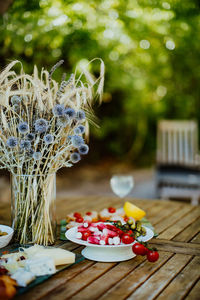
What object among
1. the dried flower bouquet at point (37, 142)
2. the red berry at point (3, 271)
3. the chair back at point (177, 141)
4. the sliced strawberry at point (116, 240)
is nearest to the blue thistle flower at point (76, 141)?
the dried flower bouquet at point (37, 142)

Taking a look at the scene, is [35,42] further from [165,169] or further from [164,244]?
[164,244]

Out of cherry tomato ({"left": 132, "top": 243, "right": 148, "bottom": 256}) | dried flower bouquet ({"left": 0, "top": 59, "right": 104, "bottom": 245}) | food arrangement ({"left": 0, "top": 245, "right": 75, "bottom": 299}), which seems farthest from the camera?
dried flower bouquet ({"left": 0, "top": 59, "right": 104, "bottom": 245})

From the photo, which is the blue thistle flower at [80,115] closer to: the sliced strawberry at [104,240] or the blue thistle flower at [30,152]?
the blue thistle flower at [30,152]

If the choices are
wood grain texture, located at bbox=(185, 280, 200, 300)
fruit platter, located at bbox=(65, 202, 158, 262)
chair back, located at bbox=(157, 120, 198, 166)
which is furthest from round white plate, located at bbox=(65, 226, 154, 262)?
chair back, located at bbox=(157, 120, 198, 166)

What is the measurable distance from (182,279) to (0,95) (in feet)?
2.85

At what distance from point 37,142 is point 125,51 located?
4969 millimetres

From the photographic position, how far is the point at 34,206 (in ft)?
4.51

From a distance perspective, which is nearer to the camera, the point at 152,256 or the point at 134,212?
the point at 152,256

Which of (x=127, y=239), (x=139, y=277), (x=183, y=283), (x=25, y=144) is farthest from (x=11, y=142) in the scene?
(x=183, y=283)

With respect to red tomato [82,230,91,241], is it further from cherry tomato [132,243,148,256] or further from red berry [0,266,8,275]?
red berry [0,266,8,275]

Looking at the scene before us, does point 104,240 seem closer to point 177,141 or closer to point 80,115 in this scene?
point 80,115

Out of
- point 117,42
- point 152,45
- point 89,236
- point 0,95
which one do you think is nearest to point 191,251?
point 89,236

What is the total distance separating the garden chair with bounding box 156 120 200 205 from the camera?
3970 millimetres

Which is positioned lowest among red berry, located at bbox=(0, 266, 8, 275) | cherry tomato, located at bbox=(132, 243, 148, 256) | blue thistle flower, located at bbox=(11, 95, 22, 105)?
red berry, located at bbox=(0, 266, 8, 275)
